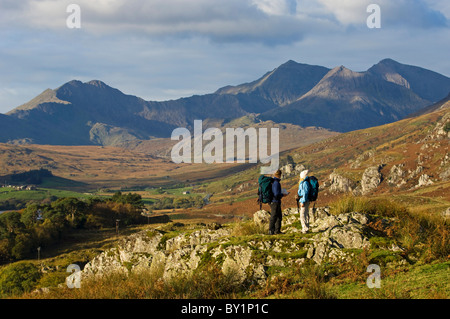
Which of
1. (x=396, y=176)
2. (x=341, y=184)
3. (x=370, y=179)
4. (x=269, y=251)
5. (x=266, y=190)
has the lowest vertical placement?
(x=341, y=184)

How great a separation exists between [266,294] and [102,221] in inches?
3030

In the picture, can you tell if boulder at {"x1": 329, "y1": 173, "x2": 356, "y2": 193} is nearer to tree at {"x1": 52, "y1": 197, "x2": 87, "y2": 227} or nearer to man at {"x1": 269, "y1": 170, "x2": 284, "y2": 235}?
tree at {"x1": 52, "y1": 197, "x2": 87, "y2": 227}

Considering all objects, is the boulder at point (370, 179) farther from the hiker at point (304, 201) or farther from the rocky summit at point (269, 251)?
the rocky summit at point (269, 251)

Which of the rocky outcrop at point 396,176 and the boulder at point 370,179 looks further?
the boulder at point 370,179

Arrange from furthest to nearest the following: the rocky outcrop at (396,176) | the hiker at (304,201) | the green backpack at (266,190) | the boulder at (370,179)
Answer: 1. the boulder at (370,179)
2. the rocky outcrop at (396,176)
3. the green backpack at (266,190)
4. the hiker at (304,201)

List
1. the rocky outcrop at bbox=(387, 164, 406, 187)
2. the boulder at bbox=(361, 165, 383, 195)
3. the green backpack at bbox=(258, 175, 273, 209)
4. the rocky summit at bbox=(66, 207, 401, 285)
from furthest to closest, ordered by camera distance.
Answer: the boulder at bbox=(361, 165, 383, 195)
the rocky outcrop at bbox=(387, 164, 406, 187)
the green backpack at bbox=(258, 175, 273, 209)
the rocky summit at bbox=(66, 207, 401, 285)

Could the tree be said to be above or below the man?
below

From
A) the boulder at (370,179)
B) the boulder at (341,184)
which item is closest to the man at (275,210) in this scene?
the boulder at (370,179)

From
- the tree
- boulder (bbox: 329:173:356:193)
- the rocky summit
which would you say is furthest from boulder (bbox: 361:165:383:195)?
the rocky summit

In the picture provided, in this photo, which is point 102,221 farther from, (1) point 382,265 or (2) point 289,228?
(1) point 382,265

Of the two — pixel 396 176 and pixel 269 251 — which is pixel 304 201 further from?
pixel 396 176

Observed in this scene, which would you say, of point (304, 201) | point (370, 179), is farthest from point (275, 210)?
point (370, 179)
